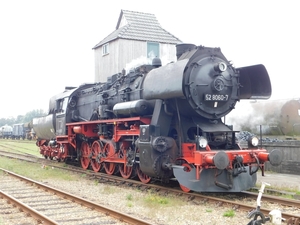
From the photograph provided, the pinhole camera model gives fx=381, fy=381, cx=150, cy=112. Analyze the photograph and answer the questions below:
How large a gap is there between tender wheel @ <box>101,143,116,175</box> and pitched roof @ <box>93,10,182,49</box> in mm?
11914

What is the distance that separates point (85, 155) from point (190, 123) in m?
6.05

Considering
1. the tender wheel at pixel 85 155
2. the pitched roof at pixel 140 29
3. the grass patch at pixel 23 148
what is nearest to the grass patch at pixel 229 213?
the tender wheel at pixel 85 155

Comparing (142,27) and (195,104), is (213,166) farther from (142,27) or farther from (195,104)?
(142,27)

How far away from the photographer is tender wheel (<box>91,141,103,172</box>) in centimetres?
1239

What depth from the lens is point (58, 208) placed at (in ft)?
24.6

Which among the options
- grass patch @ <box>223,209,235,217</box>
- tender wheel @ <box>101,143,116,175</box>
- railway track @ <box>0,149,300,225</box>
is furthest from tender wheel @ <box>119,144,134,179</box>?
grass patch @ <box>223,209,235,217</box>

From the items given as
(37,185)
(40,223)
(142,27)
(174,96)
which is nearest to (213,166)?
(174,96)

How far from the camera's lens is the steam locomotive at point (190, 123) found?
26.9 feet

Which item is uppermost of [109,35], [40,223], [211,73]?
[109,35]

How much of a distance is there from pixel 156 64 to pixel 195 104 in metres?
2.50

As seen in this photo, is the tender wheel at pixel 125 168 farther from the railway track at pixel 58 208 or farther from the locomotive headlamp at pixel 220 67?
the locomotive headlamp at pixel 220 67

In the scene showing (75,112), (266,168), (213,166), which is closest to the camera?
(213,166)

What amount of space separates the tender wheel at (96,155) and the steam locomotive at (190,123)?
113 centimetres

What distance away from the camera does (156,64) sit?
10.6m
